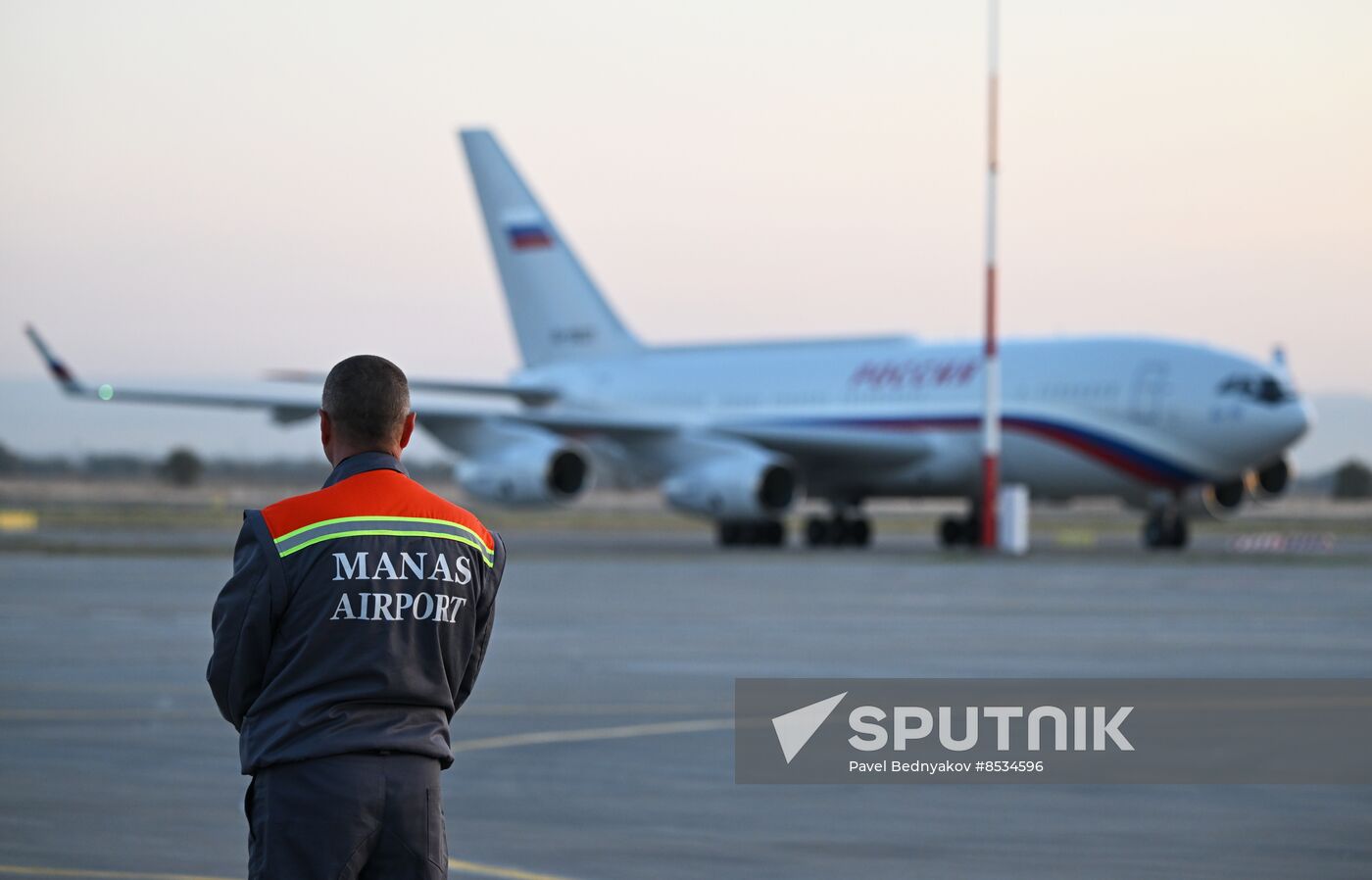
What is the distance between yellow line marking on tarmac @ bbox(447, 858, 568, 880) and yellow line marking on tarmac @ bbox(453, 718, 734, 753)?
2.96 meters

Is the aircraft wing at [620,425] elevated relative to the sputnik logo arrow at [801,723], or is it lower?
elevated

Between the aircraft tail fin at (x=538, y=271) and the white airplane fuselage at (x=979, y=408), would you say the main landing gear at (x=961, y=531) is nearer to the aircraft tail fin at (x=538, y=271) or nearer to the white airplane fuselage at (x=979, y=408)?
the white airplane fuselage at (x=979, y=408)

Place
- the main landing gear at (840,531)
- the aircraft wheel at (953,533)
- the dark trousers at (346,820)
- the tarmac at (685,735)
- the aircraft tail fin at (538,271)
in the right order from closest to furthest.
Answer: the dark trousers at (346,820) < the tarmac at (685,735) < the aircraft wheel at (953,533) < the main landing gear at (840,531) < the aircraft tail fin at (538,271)

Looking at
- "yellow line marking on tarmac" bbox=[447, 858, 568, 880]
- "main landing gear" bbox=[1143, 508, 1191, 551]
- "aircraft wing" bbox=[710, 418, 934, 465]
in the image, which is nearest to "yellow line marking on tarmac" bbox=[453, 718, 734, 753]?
"yellow line marking on tarmac" bbox=[447, 858, 568, 880]

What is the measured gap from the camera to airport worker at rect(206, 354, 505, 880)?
4082 mm

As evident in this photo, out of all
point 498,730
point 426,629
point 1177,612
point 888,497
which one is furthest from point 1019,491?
point 426,629

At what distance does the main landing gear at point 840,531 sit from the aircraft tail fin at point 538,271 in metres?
6.79

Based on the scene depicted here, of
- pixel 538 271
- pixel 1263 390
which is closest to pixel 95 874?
pixel 1263 390

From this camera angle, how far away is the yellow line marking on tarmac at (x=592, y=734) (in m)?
10.3

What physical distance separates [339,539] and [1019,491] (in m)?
29.4

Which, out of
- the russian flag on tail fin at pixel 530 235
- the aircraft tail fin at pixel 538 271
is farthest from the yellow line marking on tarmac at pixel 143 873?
the russian flag on tail fin at pixel 530 235

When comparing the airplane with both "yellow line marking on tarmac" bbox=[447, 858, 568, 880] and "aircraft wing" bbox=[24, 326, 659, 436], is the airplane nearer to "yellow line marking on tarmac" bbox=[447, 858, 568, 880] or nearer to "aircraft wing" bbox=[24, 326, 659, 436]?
"aircraft wing" bbox=[24, 326, 659, 436]

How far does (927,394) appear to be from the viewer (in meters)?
35.8

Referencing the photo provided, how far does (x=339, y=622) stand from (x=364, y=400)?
1.48ft
